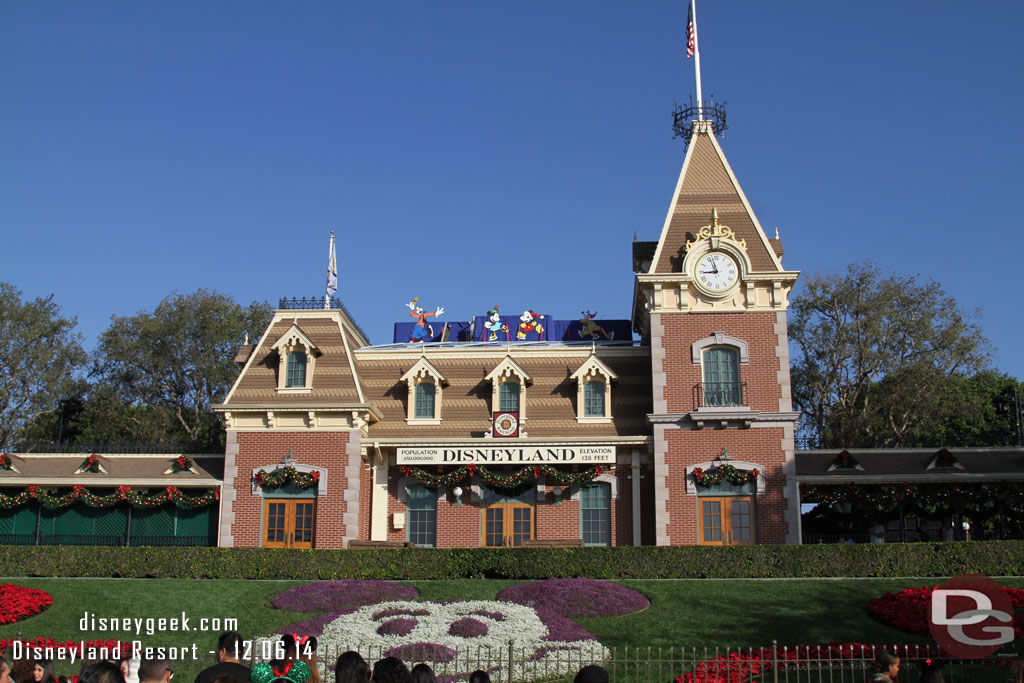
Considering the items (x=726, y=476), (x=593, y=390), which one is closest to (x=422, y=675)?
(x=726, y=476)

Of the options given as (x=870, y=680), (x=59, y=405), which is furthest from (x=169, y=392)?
(x=870, y=680)

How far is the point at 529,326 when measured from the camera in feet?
120

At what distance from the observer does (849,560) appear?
24531mm

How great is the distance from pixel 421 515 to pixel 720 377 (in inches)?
412

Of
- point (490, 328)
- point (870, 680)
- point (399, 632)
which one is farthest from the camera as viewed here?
point (490, 328)

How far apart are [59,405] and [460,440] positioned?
87.3 feet

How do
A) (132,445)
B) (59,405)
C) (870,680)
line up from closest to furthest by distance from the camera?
1. (870,680)
2. (132,445)
3. (59,405)

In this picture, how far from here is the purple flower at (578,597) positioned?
21766 millimetres

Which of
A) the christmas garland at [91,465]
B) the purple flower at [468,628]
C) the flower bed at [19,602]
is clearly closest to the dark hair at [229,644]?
the purple flower at [468,628]

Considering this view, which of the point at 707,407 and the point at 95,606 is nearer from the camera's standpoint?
the point at 95,606

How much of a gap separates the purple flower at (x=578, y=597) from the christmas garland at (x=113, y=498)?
12.3 meters

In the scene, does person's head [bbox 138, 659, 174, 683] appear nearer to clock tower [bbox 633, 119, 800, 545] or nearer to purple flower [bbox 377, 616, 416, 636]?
purple flower [bbox 377, 616, 416, 636]

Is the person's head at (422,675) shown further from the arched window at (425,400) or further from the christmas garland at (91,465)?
the christmas garland at (91,465)

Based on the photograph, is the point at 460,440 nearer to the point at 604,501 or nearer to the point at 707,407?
the point at 604,501
